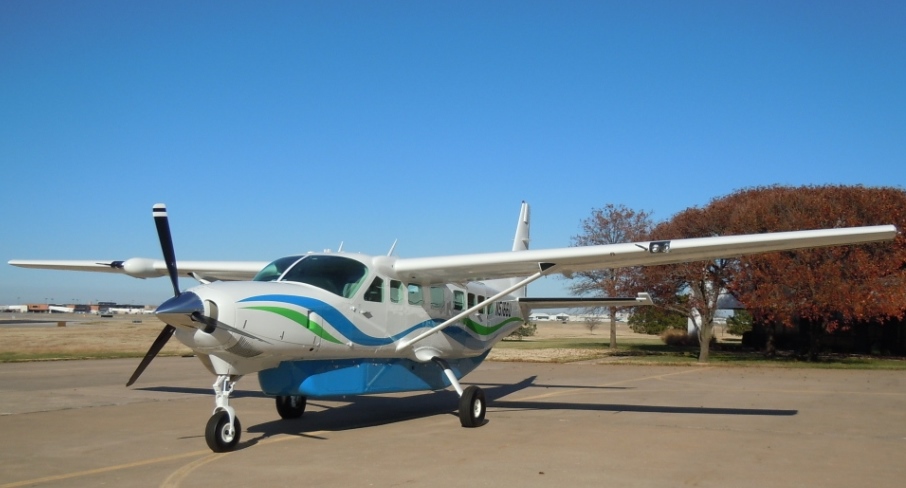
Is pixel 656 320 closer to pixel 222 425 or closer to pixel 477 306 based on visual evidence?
pixel 477 306

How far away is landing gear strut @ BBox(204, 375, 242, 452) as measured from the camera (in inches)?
350

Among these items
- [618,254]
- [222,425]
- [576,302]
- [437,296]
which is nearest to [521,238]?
[576,302]

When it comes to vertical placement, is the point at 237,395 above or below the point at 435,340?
below

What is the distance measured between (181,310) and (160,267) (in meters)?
6.20

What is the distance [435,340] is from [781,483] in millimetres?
6725

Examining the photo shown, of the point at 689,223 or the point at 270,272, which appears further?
the point at 689,223

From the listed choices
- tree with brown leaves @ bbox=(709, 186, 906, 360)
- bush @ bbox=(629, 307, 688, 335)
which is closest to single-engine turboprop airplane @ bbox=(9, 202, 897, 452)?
tree with brown leaves @ bbox=(709, 186, 906, 360)

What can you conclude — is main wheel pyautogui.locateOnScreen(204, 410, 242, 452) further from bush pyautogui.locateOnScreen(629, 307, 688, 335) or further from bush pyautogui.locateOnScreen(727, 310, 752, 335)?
bush pyautogui.locateOnScreen(727, 310, 752, 335)

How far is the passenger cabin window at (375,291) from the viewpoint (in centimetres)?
1149

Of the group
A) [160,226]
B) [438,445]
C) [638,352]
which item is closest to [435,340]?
[438,445]

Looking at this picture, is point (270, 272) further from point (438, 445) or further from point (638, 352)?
point (638, 352)

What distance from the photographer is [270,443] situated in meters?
9.83

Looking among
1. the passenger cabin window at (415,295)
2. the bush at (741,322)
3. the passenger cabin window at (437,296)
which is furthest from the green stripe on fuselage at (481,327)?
the bush at (741,322)

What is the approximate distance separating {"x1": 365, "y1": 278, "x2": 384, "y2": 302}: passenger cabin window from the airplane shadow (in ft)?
6.66
